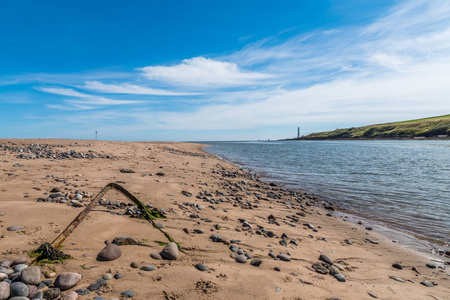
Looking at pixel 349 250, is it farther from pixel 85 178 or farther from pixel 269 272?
pixel 85 178

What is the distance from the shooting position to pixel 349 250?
573 cm

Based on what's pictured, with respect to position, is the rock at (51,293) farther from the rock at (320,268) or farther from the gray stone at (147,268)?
the rock at (320,268)

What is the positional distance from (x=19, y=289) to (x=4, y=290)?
0.43 feet

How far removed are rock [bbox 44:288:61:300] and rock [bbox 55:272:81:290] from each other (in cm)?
10

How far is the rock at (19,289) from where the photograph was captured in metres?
2.47

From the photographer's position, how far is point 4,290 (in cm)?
245

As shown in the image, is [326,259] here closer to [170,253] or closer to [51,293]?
[170,253]

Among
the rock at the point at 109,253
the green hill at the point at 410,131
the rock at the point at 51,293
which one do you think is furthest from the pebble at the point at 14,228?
the green hill at the point at 410,131

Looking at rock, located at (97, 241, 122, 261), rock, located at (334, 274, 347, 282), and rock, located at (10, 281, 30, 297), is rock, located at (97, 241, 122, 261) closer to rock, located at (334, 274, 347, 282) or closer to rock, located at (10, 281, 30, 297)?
rock, located at (10, 281, 30, 297)

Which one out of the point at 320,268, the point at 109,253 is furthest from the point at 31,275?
the point at 320,268

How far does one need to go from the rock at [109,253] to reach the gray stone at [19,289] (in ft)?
3.48

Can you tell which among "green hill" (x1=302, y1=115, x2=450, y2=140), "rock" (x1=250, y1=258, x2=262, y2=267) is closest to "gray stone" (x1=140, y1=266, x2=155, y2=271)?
"rock" (x1=250, y1=258, x2=262, y2=267)

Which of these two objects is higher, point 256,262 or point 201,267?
point 201,267

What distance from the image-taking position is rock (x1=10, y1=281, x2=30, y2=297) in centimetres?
247
